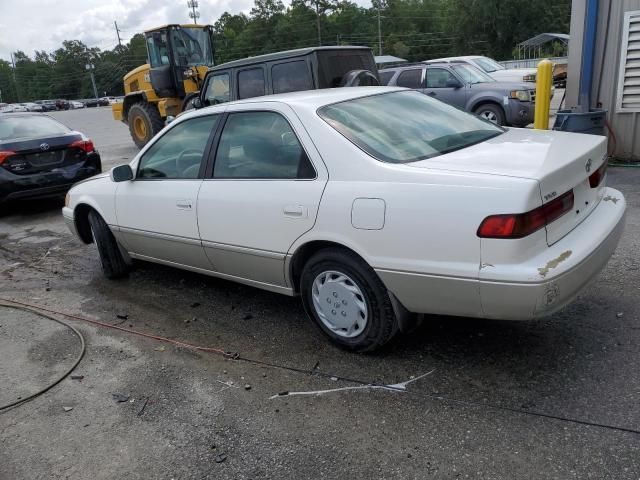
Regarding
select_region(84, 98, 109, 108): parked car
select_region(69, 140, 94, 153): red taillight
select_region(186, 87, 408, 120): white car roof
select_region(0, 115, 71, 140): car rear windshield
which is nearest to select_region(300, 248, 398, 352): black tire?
select_region(186, 87, 408, 120): white car roof

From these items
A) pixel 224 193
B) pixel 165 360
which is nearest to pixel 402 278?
pixel 224 193

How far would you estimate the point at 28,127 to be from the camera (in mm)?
8430

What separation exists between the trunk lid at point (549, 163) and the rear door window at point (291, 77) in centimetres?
531

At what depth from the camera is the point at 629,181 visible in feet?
23.1

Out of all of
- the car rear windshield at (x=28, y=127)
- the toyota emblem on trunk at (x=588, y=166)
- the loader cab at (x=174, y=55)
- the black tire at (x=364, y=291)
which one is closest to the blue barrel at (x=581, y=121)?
the toyota emblem on trunk at (x=588, y=166)

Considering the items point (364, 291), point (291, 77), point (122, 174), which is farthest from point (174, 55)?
point (364, 291)

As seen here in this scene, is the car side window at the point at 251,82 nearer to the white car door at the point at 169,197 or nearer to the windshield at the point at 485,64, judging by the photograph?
the white car door at the point at 169,197

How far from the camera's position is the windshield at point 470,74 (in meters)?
12.3

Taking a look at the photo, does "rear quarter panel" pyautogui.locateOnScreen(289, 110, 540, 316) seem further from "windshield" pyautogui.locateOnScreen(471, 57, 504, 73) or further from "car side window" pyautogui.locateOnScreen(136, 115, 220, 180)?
"windshield" pyautogui.locateOnScreen(471, 57, 504, 73)

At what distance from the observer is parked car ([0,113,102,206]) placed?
772cm

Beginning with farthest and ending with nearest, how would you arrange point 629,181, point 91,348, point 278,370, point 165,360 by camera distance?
point 629,181 < point 91,348 < point 165,360 < point 278,370

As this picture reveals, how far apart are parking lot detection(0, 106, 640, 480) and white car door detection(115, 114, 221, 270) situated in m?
0.52

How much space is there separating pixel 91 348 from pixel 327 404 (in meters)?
1.89

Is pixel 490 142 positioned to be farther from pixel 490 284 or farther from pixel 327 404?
pixel 327 404
